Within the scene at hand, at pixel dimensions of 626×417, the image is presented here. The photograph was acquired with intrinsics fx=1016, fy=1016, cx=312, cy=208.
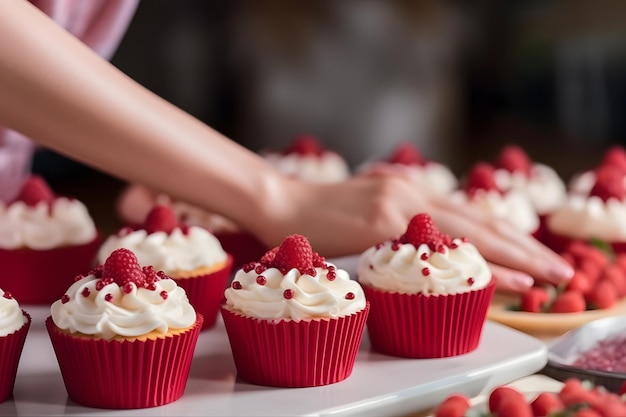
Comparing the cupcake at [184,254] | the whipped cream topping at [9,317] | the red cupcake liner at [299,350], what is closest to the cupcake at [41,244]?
the cupcake at [184,254]

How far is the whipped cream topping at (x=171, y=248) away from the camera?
136 cm

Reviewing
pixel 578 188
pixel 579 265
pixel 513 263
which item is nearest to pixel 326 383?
pixel 513 263

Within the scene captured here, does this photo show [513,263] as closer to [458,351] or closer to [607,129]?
[458,351]

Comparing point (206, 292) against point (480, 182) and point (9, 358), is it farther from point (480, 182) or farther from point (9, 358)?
point (480, 182)

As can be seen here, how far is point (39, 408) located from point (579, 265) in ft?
2.70

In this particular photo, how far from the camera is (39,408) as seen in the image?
106cm

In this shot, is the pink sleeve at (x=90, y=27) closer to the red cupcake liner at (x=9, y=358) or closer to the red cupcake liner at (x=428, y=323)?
the red cupcake liner at (x=9, y=358)

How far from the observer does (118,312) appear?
1.05 m

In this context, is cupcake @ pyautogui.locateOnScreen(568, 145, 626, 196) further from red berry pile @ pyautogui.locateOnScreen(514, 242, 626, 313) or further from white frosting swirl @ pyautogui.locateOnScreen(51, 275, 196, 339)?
white frosting swirl @ pyautogui.locateOnScreen(51, 275, 196, 339)

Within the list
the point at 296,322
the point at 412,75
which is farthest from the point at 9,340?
the point at 412,75

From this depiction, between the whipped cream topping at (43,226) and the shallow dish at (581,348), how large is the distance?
0.74 m

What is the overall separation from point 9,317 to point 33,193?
1.74 feet

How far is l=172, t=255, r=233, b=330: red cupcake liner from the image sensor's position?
4.43ft

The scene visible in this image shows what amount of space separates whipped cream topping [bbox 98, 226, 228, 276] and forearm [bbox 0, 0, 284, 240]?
7cm
